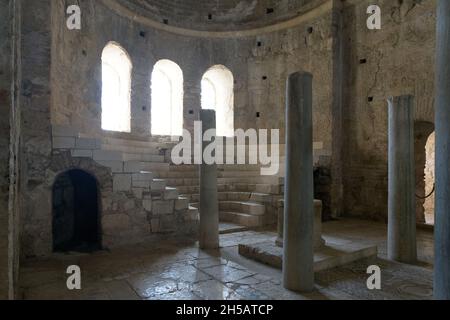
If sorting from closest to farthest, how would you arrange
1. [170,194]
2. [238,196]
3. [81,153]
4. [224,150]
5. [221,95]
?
[81,153]
[170,194]
[238,196]
[224,150]
[221,95]

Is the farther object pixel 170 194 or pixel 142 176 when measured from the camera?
pixel 170 194

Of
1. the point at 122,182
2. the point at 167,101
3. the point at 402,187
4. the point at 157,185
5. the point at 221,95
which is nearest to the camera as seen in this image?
the point at 402,187

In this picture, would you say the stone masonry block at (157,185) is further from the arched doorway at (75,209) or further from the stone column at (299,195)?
the stone column at (299,195)

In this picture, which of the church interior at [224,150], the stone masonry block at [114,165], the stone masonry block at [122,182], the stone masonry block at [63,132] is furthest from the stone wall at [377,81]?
the stone masonry block at [63,132]

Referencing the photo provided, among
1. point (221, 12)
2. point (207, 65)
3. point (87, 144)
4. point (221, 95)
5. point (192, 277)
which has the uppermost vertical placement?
point (221, 12)

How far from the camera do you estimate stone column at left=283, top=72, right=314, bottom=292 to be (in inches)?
150

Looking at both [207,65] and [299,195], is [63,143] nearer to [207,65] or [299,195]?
[299,195]

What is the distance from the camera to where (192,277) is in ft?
14.2

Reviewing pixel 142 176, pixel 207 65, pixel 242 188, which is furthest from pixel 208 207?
pixel 207 65

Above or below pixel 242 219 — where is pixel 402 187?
above

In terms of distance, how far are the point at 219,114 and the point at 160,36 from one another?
371 centimetres

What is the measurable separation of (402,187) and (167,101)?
925 centimetres

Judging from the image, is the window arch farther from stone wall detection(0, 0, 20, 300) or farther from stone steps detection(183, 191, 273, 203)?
stone wall detection(0, 0, 20, 300)
